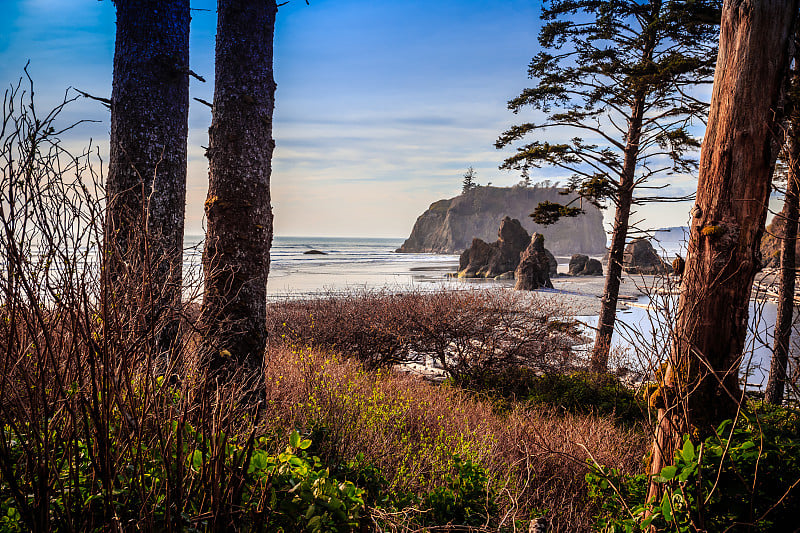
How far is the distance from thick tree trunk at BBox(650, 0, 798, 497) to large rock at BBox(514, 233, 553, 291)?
79.9 ft

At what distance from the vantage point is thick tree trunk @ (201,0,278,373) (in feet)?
16.1

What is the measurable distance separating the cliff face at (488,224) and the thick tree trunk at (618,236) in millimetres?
91304

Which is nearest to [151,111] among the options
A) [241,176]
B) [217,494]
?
[241,176]

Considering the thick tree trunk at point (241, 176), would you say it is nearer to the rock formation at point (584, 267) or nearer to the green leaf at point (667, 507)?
the green leaf at point (667, 507)

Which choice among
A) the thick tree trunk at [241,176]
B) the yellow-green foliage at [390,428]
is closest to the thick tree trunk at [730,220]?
the yellow-green foliage at [390,428]

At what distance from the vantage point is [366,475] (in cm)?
358

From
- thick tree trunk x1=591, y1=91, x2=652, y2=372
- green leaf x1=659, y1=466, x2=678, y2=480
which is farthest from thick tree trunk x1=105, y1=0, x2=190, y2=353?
thick tree trunk x1=591, y1=91, x2=652, y2=372

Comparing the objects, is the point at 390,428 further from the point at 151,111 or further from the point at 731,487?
the point at 151,111

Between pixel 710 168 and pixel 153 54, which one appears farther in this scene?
pixel 153 54

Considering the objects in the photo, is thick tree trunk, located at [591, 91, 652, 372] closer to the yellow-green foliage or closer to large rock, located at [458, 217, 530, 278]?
the yellow-green foliage

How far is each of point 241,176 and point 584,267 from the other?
4053 centimetres

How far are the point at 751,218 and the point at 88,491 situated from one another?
386 centimetres

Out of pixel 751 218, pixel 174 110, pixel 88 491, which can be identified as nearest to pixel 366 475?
pixel 88 491

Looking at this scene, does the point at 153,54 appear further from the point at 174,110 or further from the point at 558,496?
the point at 558,496
